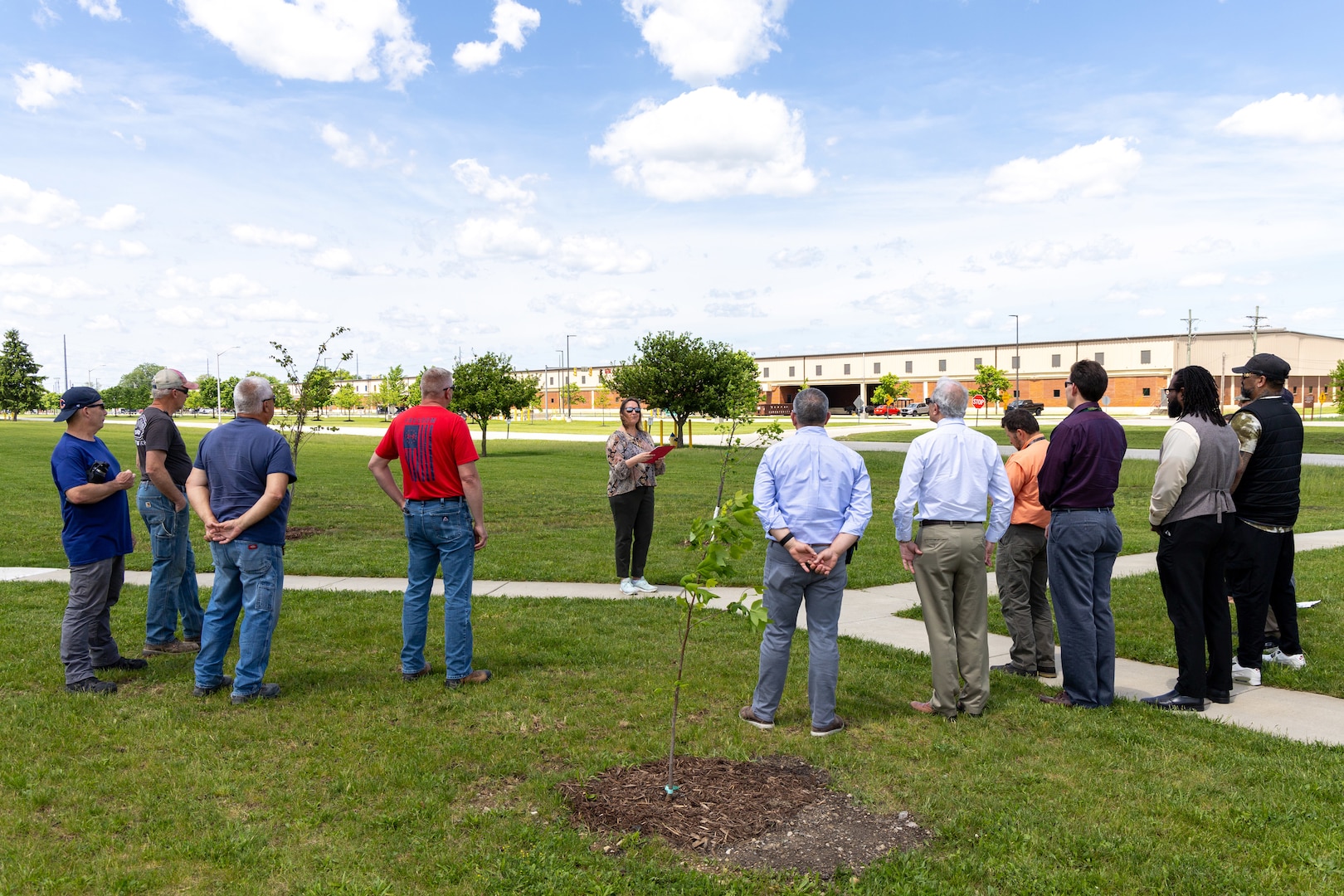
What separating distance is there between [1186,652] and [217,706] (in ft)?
20.4

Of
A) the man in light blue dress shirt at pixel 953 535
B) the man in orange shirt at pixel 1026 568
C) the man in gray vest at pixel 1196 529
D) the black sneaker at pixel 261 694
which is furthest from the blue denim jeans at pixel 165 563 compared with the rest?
the man in gray vest at pixel 1196 529

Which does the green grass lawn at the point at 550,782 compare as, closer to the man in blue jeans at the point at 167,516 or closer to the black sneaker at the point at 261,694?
the black sneaker at the point at 261,694

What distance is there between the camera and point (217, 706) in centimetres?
558

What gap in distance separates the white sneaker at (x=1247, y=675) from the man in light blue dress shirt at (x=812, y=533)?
3.20 metres

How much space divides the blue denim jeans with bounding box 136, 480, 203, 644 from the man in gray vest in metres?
7.03

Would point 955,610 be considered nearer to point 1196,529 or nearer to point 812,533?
point 812,533

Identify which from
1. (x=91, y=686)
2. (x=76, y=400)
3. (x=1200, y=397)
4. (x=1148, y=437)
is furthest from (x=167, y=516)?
(x=1148, y=437)

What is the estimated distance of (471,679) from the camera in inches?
239

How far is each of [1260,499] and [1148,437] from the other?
34920mm

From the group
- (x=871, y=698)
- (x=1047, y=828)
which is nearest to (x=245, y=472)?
(x=871, y=698)

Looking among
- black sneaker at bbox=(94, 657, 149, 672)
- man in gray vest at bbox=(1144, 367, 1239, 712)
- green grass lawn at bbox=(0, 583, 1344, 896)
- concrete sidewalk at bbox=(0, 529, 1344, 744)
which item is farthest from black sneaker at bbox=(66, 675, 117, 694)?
man in gray vest at bbox=(1144, 367, 1239, 712)

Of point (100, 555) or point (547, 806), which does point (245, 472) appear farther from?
point (547, 806)

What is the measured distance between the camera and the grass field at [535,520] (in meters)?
10.6

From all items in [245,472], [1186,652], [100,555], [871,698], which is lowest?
[871,698]
